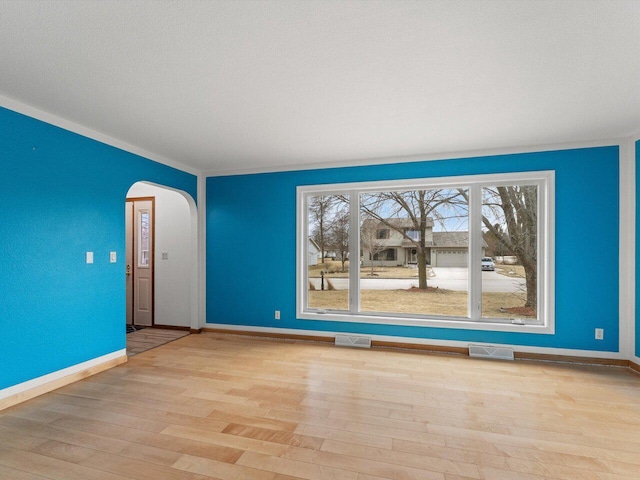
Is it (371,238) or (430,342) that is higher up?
(371,238)

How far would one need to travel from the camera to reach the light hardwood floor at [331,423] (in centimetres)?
190

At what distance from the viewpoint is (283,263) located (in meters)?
4.69

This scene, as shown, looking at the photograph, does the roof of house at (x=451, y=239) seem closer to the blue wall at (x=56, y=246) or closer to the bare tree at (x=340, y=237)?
the bare tree at (x=340, y=237)

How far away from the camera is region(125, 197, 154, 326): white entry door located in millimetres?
5395

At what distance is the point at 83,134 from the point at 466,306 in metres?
4.89

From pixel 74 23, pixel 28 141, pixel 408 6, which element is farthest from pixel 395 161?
pixel 28 141

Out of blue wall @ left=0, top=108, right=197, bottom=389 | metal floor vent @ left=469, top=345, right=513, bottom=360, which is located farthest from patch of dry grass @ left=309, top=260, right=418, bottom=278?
blue wall @ left=0, top=108, right=197, bottom=389

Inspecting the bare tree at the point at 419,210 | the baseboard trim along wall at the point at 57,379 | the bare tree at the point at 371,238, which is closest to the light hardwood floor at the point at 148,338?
the baseboard trim along wall at the point at 57,379

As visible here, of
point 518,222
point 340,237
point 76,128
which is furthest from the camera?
point 340,237

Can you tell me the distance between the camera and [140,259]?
5469mm

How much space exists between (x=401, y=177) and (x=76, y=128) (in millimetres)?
3761

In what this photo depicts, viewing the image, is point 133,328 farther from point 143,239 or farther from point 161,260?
point 143,239

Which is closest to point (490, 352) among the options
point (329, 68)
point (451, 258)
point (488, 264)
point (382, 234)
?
point (488, 264)

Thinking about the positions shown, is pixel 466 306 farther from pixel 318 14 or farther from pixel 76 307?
pixel 76 307
